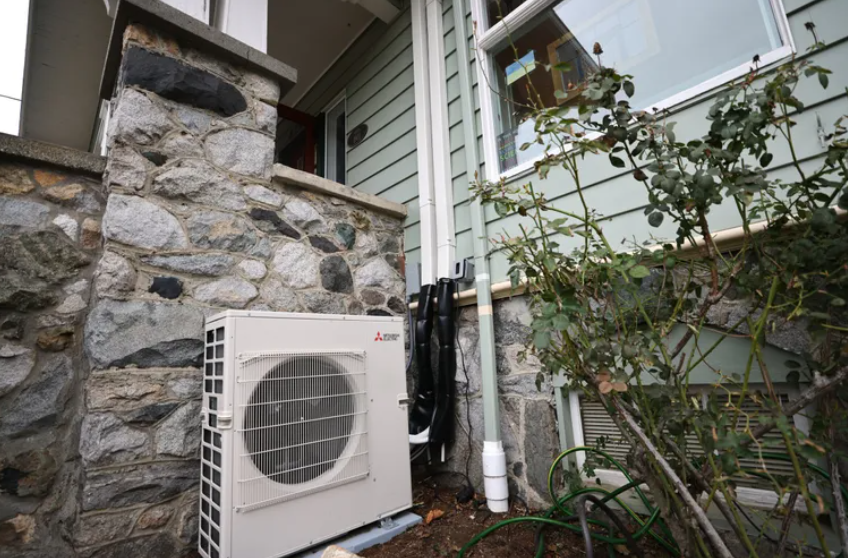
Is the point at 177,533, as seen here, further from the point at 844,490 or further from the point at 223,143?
the point at 844,490

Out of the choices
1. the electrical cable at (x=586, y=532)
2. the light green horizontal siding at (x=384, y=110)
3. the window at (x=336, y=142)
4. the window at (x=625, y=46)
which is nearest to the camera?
the electrical cable at (x=586, y=532)

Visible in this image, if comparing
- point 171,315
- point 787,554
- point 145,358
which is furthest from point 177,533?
point 787,554

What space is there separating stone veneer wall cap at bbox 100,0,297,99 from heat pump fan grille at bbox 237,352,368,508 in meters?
1.53

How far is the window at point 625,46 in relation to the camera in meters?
1.54

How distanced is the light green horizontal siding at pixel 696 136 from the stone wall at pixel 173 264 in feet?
3.47

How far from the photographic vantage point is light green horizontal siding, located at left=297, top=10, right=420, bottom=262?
274 centimetres

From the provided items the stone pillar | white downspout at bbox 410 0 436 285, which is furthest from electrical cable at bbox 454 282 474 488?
the stone pillar

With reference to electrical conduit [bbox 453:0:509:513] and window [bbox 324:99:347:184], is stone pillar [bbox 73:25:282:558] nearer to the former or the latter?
electrical conduit [bbox 453:0:509:513]

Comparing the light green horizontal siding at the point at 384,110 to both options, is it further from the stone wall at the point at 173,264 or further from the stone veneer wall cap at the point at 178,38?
the stone veneer wall cap at the point at 178,38

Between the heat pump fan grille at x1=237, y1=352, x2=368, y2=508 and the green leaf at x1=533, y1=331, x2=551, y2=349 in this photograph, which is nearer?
the green leaf at x1=533, y1=331, x2=551, y2=349

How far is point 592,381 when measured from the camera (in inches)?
43.0

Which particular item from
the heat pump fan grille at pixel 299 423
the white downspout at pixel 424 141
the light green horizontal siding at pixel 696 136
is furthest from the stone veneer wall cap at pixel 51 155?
the light green horizontal siding at pixel 696 136

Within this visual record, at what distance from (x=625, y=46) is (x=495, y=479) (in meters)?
2.08

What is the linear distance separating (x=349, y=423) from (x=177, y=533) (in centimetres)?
73
